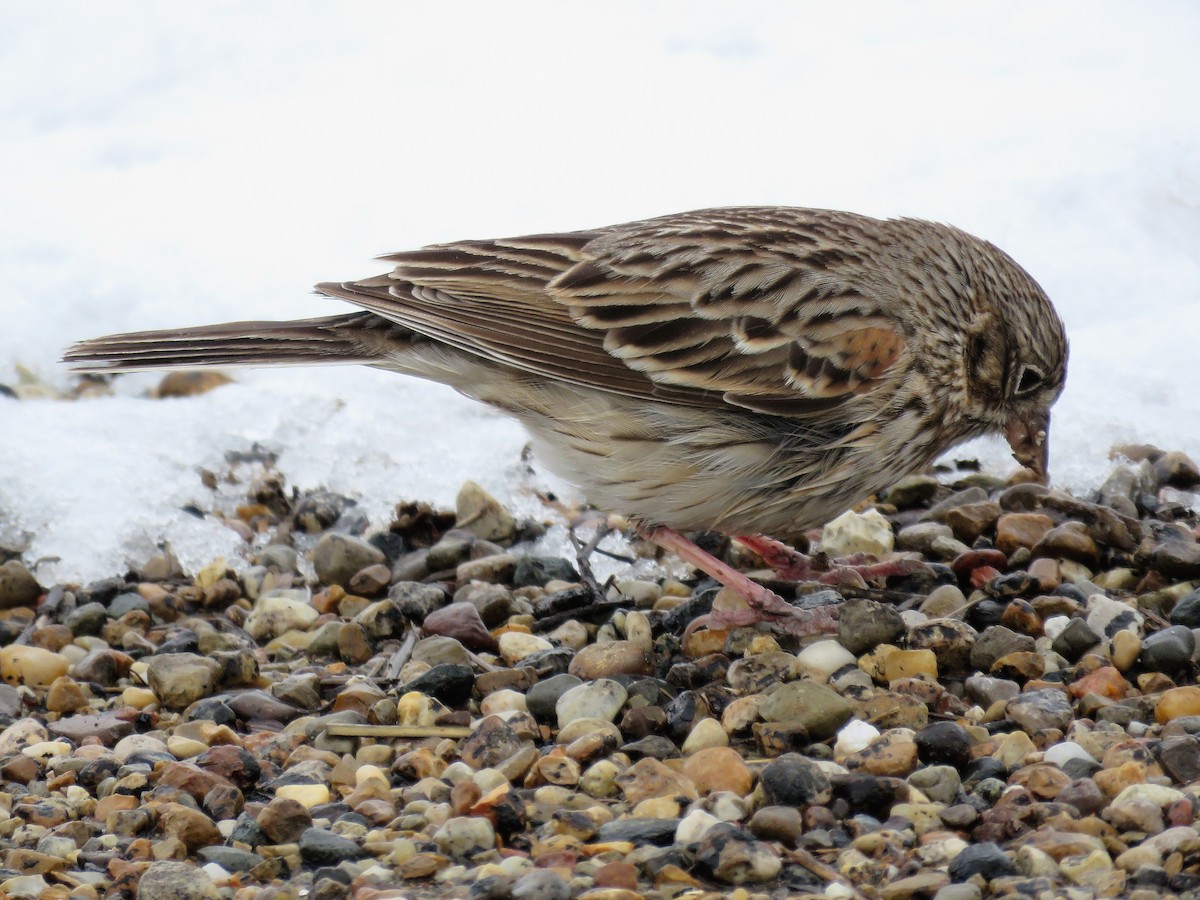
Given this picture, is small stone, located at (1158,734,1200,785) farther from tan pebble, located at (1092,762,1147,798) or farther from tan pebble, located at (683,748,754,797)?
tan pebble, located at (683,748,754,797)

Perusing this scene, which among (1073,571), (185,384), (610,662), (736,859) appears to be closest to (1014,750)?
(736,859)

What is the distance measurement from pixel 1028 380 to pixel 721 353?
1.22 metres

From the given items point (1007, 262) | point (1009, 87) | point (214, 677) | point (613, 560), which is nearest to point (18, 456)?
point (214, 677)

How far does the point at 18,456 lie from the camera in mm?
7062

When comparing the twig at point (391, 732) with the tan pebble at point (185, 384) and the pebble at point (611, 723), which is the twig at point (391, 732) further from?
the tan pebble at point (185, 384)

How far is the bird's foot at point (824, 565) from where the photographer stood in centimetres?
574

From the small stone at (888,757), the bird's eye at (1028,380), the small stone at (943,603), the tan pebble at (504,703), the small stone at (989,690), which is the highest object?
the bird's eye at (1028,380)

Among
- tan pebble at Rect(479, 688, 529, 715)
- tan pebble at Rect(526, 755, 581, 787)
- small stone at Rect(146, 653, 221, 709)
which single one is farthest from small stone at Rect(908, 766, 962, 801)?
small stone at Rect(146, 653, 221, 709)

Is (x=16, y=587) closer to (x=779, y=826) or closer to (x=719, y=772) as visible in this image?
(x=719, y=772)

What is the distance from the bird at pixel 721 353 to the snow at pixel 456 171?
132cm

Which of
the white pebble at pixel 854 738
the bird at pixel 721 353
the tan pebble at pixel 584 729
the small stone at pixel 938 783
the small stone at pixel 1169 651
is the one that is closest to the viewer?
the small stone at pixel 938 783

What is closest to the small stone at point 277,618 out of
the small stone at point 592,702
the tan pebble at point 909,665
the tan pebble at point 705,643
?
the small stone at point 592,702

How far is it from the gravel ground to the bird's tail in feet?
3.10

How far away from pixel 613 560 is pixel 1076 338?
327 cm
